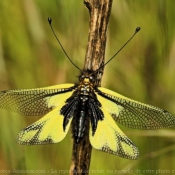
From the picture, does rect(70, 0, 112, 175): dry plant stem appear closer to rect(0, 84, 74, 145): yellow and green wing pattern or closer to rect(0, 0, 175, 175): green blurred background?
rect(0, 84, 74, 145): yellow and green wing pattern

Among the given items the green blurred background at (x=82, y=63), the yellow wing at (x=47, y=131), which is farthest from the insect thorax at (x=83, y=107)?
the green blurred background at (x=82, y=63)

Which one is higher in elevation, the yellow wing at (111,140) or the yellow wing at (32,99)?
the yellow wing at (32,99)

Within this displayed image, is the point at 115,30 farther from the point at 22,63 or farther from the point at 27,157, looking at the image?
the point at 27,157

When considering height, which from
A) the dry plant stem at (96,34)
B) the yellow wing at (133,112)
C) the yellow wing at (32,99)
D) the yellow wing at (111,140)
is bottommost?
the yellow wing at (111,140)

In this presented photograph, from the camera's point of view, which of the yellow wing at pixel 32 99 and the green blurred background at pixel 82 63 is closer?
the yellow wing at pixel 32 99

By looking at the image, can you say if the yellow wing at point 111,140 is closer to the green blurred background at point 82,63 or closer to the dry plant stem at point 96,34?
the dry plant stem at point 96,34

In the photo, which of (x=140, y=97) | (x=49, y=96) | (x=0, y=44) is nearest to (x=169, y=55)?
(x=140, y=97)

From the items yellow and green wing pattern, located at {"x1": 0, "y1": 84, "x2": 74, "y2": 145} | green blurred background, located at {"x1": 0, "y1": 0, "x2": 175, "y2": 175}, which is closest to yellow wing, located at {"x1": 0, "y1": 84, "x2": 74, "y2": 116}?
yellow and green wing pattern, located at {"x1": 0, "y1": 84, "x2": 74, "y2": 145}
